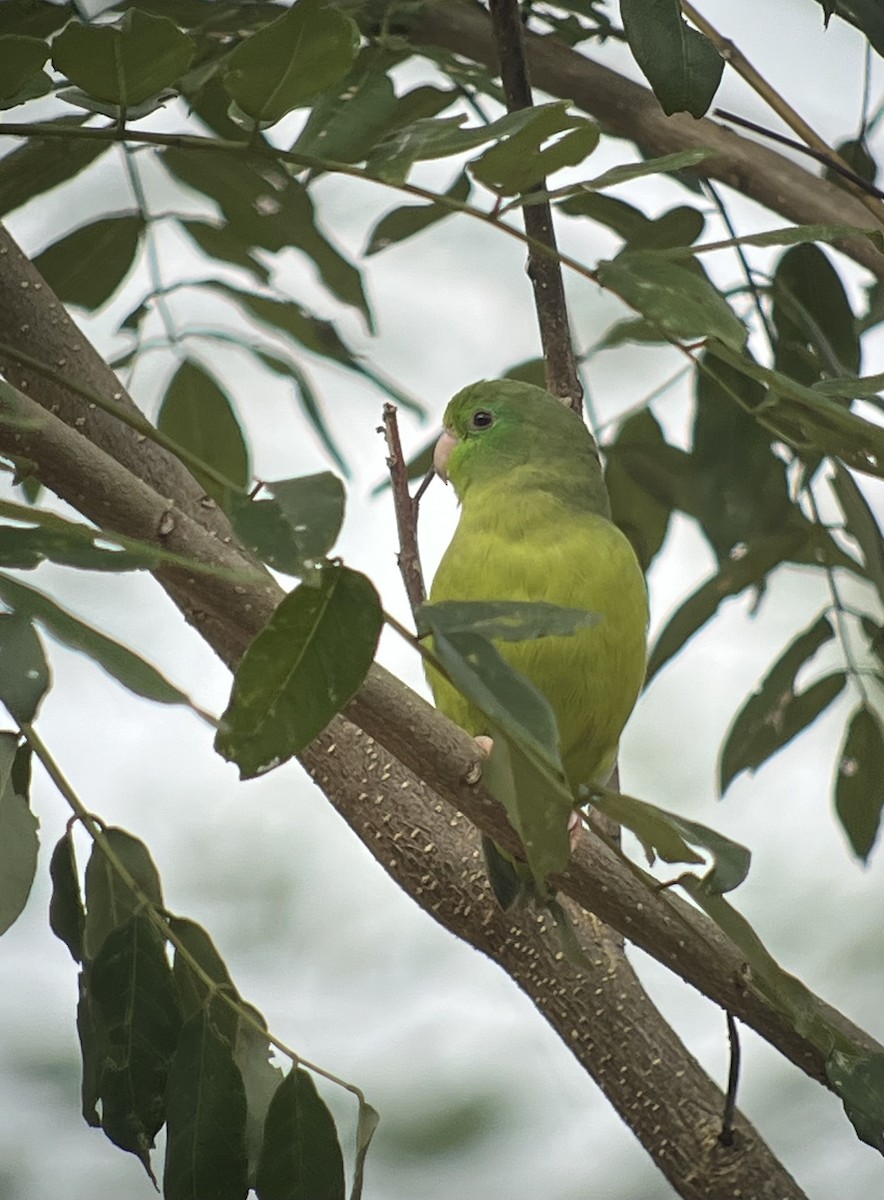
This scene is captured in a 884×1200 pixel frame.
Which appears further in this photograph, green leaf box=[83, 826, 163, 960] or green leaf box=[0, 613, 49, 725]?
green leaf box=[83, 826, 163, 960]

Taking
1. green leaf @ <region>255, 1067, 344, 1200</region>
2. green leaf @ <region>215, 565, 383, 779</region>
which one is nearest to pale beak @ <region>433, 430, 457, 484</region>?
green leaf @ <region>255, 1067, 344, 1200</region>

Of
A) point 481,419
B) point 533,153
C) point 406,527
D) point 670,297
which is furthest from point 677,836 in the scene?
point 481,419

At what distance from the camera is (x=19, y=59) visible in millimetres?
781

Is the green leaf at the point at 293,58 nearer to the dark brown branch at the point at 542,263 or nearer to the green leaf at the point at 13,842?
the dark brown branch at the point at 542,263

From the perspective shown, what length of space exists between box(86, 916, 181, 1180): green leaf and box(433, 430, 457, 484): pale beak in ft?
3.18

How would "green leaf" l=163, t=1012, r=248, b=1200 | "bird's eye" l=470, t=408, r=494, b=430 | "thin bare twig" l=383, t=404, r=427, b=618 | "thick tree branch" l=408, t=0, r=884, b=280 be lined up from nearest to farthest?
"green leaf" l=163, t=1012, r=248, b=1200
"thin bare twig" l=383, t=404, r=427, b=618
"thick tree branch" l=408, t=0, r=884, b=280
"bird's eye" l=470, t=408, r=494, b=430

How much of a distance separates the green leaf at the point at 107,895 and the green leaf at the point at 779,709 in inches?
31.8

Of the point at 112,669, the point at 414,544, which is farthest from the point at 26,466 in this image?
the point at 414,544

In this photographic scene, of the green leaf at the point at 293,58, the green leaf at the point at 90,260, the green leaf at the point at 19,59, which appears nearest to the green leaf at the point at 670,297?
the green leaf at the point at 293,58

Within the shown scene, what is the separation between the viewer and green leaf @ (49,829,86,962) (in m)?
0.96

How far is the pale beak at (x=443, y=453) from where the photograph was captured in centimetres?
177

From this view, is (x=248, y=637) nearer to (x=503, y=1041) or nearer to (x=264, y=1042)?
(x=264, y=1042)

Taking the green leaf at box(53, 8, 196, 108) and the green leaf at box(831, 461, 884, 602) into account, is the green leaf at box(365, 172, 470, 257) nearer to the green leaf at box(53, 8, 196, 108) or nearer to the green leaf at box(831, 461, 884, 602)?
the green leaf at box(831, 461, 884, 602)

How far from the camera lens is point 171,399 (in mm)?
1438
